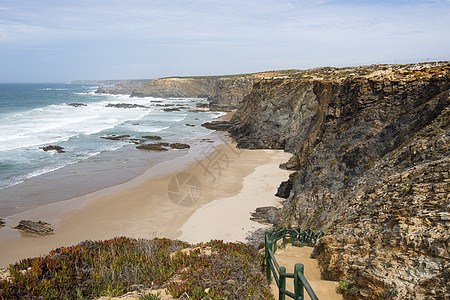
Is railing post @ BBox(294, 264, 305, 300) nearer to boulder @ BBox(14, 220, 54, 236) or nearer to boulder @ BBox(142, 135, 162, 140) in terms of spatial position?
boulder @ BBox(14, 220, 54, 236)

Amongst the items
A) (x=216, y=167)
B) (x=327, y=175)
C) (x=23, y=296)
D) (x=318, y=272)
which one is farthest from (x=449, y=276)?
(x=216, y=167)

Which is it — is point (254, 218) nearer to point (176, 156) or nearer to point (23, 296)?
point (23, 296)

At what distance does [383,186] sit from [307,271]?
2765 mm

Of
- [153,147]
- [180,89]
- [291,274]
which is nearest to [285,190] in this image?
[291,274]

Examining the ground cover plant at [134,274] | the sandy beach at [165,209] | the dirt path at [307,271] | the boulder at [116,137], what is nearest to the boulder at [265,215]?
the sandy beach at [165,209]

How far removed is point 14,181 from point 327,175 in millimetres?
20282

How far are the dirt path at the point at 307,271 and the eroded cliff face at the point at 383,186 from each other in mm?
214

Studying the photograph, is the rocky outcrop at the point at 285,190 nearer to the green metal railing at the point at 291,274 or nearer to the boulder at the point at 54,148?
the green metal railing at the point at 291,274

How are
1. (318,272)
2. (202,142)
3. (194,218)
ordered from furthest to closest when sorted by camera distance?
(202,142) < (194,218) < (318,272)

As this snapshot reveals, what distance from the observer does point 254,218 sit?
14.7 m

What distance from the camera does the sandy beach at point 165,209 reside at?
1336cm

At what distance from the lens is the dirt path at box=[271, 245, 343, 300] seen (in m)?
4.97

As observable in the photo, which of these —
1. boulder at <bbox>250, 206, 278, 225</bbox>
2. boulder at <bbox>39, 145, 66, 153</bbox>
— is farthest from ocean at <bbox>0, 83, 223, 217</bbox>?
boulder at <bbox>250, 206, 278, 225</bbox>

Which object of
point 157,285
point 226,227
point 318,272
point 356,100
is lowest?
point 226,227
